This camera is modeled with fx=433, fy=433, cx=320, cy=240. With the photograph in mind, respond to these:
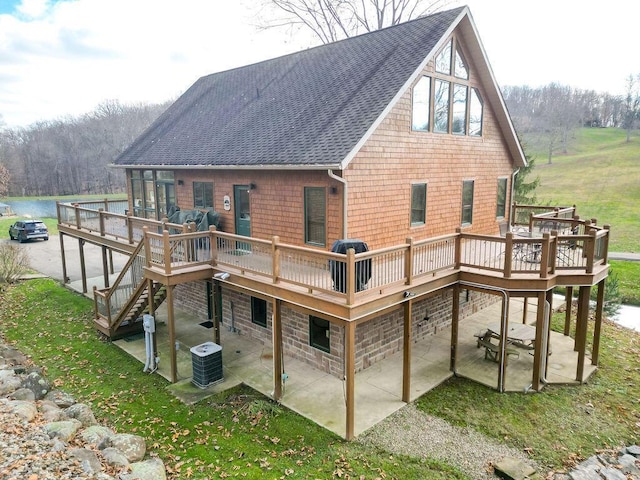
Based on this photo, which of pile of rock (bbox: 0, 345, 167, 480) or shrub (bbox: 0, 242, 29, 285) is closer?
pile of rock (bbox: 0, 345, 167, 480)

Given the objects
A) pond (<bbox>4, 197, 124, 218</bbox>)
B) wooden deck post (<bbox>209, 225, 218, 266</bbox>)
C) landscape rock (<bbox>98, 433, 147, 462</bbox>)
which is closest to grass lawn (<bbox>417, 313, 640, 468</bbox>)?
landscape rock (<bbox>98, 433, 147, 462</bbox>)

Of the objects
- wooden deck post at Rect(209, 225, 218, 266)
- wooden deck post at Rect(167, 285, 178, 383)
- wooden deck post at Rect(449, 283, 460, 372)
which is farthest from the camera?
wooden deck post at Rect(209, 225, 218, 266)

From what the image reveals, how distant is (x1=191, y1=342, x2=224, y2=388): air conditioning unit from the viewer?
1029cm

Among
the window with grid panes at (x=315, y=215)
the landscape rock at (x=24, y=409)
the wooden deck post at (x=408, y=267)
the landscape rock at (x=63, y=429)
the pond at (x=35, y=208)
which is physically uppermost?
the window with grid panes at (x=315, y=215)

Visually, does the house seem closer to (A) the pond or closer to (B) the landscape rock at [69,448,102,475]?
(B) the landscape rock at [69,448,102,475]

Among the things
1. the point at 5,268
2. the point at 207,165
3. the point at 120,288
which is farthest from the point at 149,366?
the point at 5,268

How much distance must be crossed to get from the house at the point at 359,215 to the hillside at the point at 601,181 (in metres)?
20.7

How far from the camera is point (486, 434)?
339 inches

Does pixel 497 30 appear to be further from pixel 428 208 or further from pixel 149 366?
pixel 149 366

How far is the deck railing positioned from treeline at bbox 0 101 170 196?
198ft

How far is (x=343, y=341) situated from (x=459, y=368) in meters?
3.31

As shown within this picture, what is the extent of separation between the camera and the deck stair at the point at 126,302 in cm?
1245

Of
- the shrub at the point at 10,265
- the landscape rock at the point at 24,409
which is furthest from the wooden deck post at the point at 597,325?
the shrub at the point at 10,265

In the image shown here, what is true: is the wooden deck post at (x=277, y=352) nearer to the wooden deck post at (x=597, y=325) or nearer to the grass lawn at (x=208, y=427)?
the grass lawn at (x=208, y=427)
